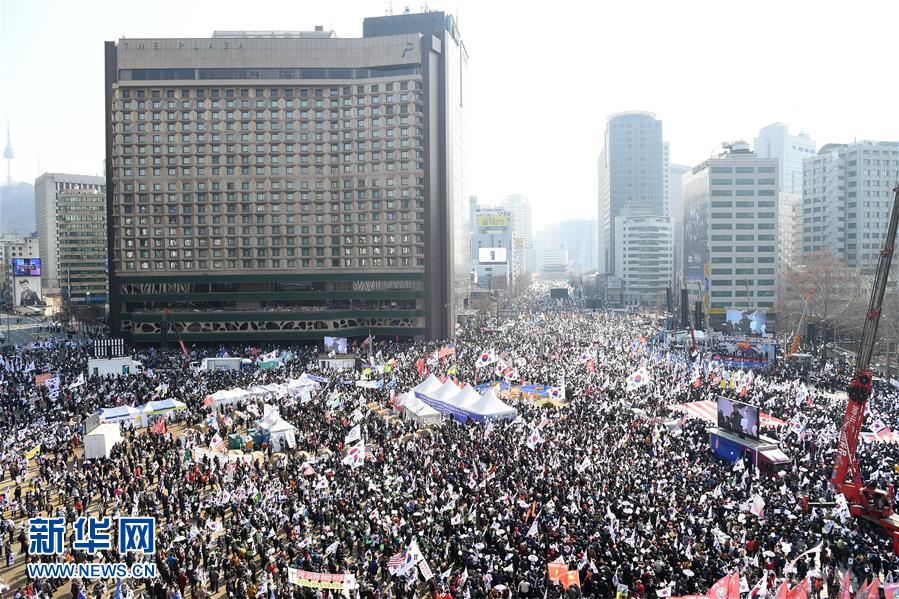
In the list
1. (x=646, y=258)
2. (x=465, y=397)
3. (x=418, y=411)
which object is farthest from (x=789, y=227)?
(x=418, y=411)

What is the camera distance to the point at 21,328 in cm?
12081

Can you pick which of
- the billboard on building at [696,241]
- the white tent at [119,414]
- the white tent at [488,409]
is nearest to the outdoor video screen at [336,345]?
the white tent at [119,414]

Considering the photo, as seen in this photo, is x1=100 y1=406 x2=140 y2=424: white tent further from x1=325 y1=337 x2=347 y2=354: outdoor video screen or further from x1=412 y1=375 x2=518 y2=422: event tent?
x1=325 y1=337 x2=347 y2=354: outdoor video screen

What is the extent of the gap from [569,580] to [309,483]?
13339 millimetres

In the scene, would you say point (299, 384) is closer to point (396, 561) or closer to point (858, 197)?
point (396, 561)

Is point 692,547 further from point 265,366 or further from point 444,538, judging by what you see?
point 265,366

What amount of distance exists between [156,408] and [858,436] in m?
36.4

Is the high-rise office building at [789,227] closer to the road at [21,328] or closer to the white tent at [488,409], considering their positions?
the white tent at [488,409]

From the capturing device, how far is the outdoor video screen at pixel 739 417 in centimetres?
3038

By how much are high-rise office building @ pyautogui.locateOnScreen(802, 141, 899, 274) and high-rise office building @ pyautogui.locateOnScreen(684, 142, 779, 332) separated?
1780 cm

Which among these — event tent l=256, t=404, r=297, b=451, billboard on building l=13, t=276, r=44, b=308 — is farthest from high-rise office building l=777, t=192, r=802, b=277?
billboard on building l=13, t=276, r=44, b=308

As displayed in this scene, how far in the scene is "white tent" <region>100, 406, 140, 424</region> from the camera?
126ft

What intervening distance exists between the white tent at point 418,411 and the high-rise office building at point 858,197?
4131 inches

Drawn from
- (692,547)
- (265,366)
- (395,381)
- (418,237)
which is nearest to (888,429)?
(692,547)
